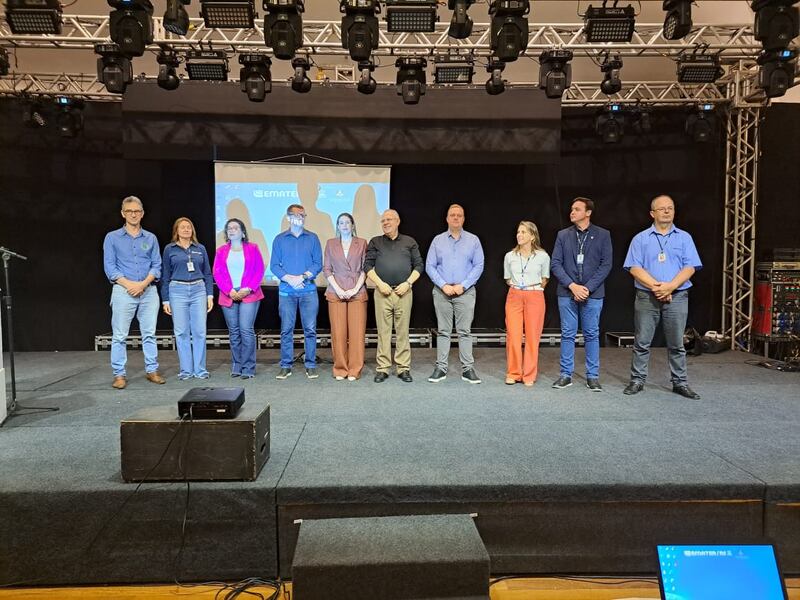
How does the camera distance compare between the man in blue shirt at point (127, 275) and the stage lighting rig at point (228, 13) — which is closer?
the man in blue shirt at point (127, 275)

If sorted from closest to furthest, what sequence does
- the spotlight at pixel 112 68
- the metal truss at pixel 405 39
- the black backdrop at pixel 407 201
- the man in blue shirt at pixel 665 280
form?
the man in blue shirt at pixel 665 280 < the spotlight at pixel 112 68 < the metal truss at pixel 405 39 < the black backdrop at pixel 407 201

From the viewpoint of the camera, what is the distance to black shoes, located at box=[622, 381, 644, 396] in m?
4.59

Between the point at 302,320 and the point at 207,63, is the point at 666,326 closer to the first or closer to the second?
the point at 302,320

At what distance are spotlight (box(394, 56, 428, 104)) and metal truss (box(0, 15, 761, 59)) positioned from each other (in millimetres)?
184

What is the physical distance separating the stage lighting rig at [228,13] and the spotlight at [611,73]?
3.92 metres

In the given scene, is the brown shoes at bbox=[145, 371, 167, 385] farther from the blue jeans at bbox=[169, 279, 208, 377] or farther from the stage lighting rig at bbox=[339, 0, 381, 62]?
the stage lighting rig at bbox=[339, 0, 381, 62]

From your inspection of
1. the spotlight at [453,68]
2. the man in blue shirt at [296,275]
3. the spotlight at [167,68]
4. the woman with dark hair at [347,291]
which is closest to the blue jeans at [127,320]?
the man in blue shirt at [296,275]

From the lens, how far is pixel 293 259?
17.0ft

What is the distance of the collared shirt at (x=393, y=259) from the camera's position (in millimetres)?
5027

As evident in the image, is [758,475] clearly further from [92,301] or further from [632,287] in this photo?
[92,301]

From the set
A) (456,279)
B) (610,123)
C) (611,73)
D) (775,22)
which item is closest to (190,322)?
(456,279)

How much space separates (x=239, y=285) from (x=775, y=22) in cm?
567

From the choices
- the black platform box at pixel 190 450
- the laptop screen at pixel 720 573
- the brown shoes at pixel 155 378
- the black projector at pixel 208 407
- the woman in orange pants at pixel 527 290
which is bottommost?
the laptop screen at pixel 720 573

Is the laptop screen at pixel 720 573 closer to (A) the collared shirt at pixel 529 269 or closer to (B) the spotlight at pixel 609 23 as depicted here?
(A) the collared shirt at pixel 529 269
